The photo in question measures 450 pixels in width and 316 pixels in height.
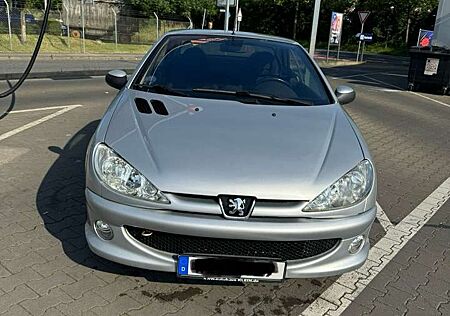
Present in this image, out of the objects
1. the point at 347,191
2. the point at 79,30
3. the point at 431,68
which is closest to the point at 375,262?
the point at 347,191

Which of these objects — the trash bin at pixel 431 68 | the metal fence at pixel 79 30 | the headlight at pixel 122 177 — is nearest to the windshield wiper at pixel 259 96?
the headlight at pixel 122 177

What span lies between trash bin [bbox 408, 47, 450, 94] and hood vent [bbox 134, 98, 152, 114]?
38.6 ft

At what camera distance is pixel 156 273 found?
114 inches

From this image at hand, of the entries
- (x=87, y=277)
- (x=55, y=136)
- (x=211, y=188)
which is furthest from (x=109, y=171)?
(x=55, y=136)

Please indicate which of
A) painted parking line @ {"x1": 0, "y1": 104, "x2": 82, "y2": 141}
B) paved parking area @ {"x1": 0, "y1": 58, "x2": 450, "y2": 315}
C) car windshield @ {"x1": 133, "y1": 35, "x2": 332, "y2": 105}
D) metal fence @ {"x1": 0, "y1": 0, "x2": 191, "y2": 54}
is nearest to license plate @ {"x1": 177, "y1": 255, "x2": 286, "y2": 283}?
paved parking area @ {"x1": 0, "y1": 58, "x2": 450, "y2": 315}

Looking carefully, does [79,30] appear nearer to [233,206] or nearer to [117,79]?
[117,79]

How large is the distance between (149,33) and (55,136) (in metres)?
21.2

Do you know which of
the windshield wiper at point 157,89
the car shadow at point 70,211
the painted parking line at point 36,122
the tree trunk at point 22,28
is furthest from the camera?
the tree trunk at point 22,28

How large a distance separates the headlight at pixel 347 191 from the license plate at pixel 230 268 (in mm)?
369

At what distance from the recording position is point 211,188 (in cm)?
233

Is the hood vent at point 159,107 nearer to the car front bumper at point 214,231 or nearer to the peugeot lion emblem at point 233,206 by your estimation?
the car front bumper at point 214,231

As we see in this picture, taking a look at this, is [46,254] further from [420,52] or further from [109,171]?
[420,52]

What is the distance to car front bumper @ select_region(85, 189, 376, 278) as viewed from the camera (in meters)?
2.31

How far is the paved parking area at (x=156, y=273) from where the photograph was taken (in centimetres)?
265
